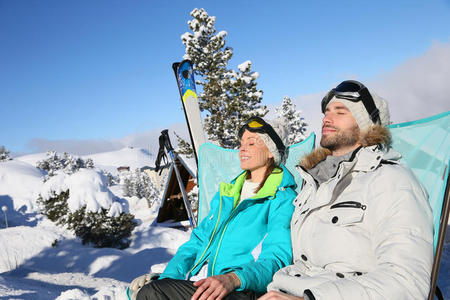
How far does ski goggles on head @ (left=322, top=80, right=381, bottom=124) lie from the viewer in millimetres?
2434

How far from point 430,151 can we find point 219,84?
15.9m

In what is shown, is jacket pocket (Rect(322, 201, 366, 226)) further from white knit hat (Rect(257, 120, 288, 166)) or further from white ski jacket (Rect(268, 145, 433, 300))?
white knit hat (Rect(257, 120, 288, 166))

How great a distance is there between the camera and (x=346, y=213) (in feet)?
6.63

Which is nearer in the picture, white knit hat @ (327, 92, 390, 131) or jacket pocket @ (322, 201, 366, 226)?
jacket pocket @ (322, 201, 366, 226)

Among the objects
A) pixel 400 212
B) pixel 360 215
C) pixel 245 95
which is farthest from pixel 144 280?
pixel 245 95

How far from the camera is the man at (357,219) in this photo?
5.47 ft

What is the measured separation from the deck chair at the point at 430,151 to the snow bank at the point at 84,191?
44.1 ft

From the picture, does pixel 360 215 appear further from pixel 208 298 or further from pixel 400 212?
pixel 208 298

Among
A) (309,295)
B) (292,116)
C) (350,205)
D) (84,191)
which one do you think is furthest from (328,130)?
(292,116)

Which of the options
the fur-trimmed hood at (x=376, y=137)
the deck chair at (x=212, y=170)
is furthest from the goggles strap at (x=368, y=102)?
the deck chair at (x=212, y=170)

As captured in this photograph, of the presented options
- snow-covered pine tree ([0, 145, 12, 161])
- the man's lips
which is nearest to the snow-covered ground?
the man's lips

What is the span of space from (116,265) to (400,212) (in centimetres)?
1097

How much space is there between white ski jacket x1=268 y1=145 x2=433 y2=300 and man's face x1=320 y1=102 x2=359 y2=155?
203 mm

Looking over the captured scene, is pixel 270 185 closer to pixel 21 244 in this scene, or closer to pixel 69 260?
pixel 69 260
